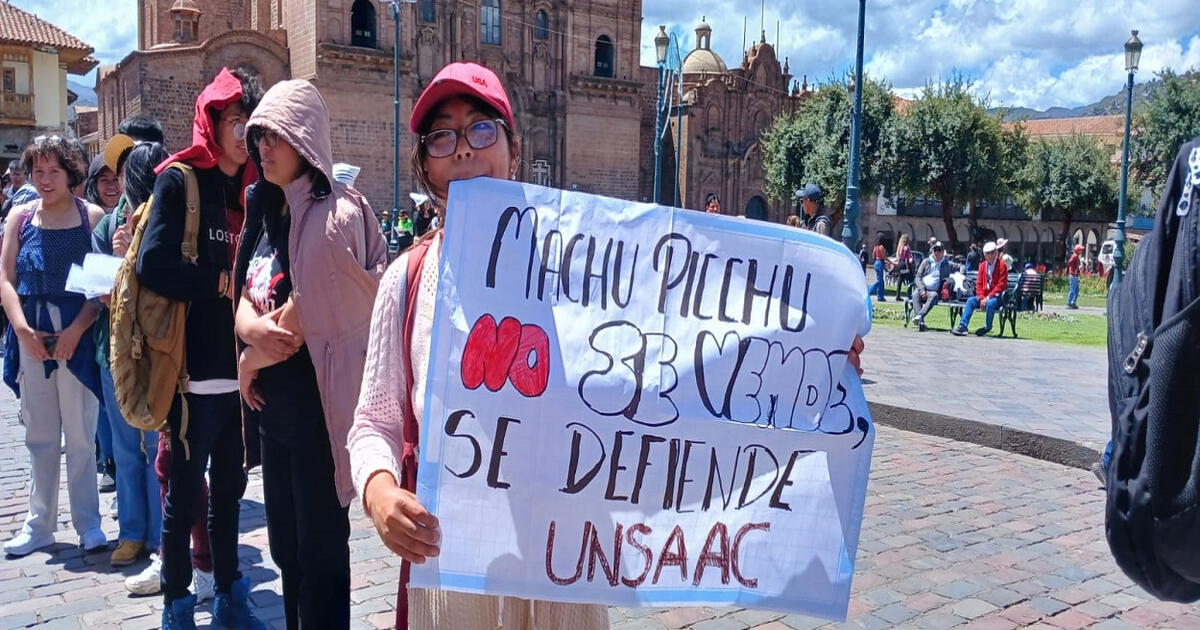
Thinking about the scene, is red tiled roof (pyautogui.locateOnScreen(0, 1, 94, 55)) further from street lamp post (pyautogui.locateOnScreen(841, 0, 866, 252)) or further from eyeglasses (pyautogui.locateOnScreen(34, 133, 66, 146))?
eyeglasses (pyautogui.locateOnScreen(34, 133, 66, 146))

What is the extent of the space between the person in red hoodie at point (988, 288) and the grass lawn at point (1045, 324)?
1.68ft

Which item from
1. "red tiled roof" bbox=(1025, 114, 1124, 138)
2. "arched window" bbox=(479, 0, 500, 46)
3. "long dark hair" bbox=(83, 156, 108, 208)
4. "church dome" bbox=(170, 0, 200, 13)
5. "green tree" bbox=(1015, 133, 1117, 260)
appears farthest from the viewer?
"red tiled roof" bbox=(1025, 114, 1124, 138)

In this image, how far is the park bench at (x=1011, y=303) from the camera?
16156 millimetres

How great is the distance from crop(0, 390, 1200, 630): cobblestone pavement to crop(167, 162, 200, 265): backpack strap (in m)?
1.59

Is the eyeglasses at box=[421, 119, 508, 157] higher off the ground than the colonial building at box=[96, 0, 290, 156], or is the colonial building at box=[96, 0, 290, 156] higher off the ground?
the colonial building at box=[96, 0, 290, 156]

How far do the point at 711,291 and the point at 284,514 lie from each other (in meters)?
1.69

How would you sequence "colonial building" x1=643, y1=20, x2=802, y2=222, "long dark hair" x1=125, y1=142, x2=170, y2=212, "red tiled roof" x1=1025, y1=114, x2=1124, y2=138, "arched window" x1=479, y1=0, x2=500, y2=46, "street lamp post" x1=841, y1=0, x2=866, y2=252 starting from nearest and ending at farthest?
1. "long dark hair" x1=125, y1=142, x2=170, y2=212
2. "street lamp post" x1=841, y1=0, x2=866, y2=252
3. "arched window" x1=479, y1=0, x2=500, y2=46
4. "colonial building" x1=643, y1=20, x2=802, y2=222
5. "red tiled roof" x1=1025, y1=114, x2=1124, y2=138

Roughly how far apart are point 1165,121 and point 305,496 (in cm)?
4724

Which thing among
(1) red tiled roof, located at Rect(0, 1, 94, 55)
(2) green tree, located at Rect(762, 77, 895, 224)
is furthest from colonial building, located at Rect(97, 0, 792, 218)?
(2) green tree, located at Rect(762, 77, 895, 224)

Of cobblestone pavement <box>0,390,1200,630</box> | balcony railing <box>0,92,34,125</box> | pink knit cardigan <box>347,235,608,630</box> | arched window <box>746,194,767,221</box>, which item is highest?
balcony railing <box>0,92,34,125</box>

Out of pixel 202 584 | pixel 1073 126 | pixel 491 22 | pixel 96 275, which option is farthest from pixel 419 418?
pixel 1073 126

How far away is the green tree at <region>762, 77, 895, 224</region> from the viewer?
3666 cm

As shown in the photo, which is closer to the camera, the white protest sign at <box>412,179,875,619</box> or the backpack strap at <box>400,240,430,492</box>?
the white protest sign at <box>412,179,875,619</box>

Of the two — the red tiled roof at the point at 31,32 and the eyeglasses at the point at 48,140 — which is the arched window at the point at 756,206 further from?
the eyeglasses at the point at 48,140
